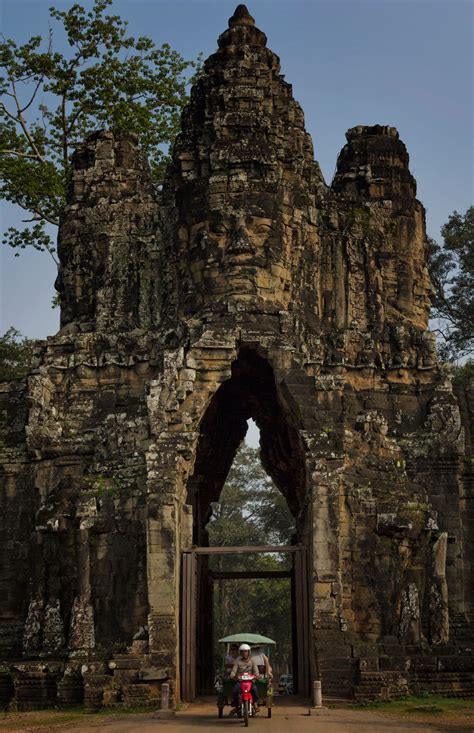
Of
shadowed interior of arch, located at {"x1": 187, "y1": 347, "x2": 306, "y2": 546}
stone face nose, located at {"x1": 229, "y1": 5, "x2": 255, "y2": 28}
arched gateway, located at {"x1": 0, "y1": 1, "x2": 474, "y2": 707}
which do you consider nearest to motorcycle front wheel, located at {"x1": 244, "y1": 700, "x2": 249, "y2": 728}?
arched gateway, located at {"x1": 0, "y1": 1, "x2": 474, "y2": 707}

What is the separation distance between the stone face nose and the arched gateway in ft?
0.63

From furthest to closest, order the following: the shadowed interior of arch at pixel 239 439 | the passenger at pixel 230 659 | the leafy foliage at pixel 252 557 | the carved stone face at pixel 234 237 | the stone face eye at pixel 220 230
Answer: the leafy foliage at pixel 252 557 → the shadowed interior of arch at pixel 239 439 → the stone face eye at pixel 220 230 → the carved stone face at pixel 234 237 → the passenger at pixel 230 659

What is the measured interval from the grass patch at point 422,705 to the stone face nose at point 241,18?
14.8m

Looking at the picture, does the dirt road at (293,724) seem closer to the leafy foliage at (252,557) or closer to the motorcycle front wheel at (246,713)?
the motorcycle front wheel at (246,713)

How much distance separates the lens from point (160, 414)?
78.2ft

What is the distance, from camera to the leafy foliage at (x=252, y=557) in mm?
53688

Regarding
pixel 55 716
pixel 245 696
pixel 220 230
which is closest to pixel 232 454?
pixel 220 230

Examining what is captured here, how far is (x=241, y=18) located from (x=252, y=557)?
3442cm

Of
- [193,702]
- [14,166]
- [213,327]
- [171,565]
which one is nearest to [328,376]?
[213,327]

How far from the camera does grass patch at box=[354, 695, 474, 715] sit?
20680 millimetres

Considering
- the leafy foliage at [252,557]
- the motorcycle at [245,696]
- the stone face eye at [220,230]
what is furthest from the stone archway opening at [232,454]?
the leafy foliage at [252,557]

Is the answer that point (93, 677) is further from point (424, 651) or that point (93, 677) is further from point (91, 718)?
point (424, 651)

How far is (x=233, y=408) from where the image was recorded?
94.2ft

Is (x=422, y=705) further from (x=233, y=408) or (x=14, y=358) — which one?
(x=14, y=358)
